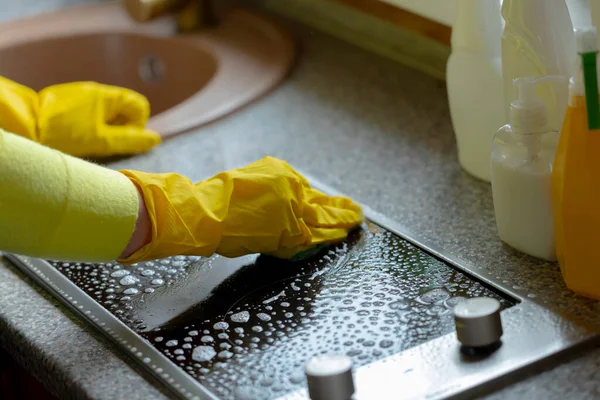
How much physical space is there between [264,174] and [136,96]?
1.32ft

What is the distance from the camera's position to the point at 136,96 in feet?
3.99

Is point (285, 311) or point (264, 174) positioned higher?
point (264, 174)

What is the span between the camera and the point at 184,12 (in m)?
1.54

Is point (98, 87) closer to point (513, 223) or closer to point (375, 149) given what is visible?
point (375, 149)

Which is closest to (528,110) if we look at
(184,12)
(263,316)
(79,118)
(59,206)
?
(263,316)

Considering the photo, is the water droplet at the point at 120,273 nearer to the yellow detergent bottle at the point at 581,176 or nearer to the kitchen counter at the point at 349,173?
the kitchen counter at the point at 349,173

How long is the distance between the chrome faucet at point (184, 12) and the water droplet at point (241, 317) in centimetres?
73

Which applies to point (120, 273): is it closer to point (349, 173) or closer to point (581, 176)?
point (349, 173)

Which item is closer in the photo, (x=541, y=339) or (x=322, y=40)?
(x=541, y=339)

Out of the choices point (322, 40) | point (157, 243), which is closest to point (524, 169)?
point (157, 243)

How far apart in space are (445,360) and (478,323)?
1.6 inches

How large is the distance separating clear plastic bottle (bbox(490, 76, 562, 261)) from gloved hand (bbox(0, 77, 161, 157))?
0.51 m

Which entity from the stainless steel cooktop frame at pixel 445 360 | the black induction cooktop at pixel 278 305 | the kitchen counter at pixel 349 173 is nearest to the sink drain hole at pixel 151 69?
the kitchen counter at pixel 349 173

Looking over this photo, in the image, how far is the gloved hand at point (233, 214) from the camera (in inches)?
32.3
